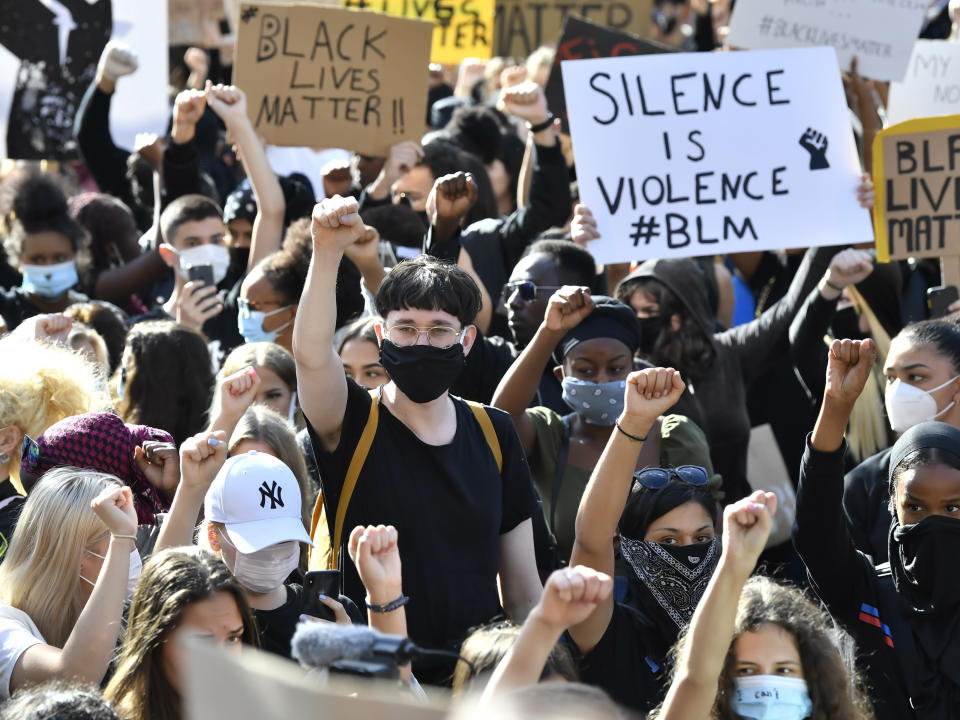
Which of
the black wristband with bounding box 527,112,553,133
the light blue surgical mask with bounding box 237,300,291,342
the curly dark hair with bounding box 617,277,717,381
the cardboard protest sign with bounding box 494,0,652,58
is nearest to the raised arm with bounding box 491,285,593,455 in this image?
the curly dark hair with bounding box 617,277,717,381

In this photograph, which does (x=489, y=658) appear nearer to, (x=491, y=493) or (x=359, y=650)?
(x=491, y=493)

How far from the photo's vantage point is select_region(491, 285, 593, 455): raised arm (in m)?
4.53

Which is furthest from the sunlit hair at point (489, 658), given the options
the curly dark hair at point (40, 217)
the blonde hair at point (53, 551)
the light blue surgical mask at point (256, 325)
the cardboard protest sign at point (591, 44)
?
the cardboard protest sign at point (591, 44)

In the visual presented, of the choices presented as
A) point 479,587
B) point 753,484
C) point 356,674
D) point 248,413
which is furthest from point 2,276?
point 356,674

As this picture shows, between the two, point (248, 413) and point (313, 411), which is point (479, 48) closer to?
point (248, 413)

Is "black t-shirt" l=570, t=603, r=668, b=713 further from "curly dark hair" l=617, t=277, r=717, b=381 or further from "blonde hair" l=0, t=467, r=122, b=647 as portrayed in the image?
"curly dark hair" l=617, t=277, r=717, b=381

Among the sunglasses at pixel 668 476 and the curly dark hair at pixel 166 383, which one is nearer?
the sunglasses at pixel 668 476

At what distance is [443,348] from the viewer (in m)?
3.86

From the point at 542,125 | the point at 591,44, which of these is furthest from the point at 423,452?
the point at 591,44

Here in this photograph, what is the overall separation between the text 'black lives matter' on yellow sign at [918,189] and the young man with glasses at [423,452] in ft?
9.31

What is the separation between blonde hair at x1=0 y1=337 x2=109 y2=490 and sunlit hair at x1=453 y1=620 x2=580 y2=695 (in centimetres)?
179

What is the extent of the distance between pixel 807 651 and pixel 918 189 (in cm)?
313

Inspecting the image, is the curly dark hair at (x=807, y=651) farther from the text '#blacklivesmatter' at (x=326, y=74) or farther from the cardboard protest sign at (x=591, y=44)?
the cardboard protest sign at (x=591, y=44)

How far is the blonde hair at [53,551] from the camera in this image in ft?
12.2
